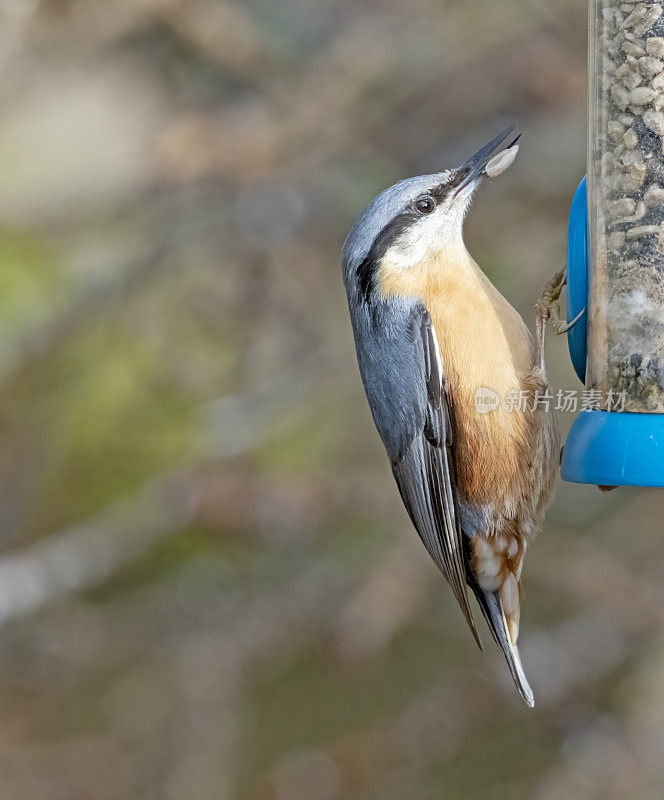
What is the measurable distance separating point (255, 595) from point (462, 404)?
9.18ft

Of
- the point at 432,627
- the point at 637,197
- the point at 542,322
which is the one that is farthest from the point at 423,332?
the point at 432,627

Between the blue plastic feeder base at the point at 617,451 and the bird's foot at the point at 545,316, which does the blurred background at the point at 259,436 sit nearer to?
the bird's foot at the point at 545,316

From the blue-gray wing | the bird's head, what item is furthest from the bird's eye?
the blue-gray wing

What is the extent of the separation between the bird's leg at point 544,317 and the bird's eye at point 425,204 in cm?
43

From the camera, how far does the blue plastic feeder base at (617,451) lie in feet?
9.70

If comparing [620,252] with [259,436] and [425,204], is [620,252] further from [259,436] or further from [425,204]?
[259,436]

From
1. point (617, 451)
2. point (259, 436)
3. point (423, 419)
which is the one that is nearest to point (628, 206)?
point (617, 451)

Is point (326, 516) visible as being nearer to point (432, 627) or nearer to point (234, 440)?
point (234, 440)

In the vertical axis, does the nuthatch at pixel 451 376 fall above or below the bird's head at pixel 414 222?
below

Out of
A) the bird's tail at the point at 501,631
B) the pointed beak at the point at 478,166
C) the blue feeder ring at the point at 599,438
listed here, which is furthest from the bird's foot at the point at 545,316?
the bird's tail at the point at 501,631

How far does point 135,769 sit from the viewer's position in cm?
599

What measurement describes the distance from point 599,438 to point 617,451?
8cm

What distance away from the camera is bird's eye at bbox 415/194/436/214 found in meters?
3.49

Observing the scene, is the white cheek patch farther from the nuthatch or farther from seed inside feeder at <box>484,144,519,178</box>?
seed inside feeder at <box>484,144,519,178</box>
